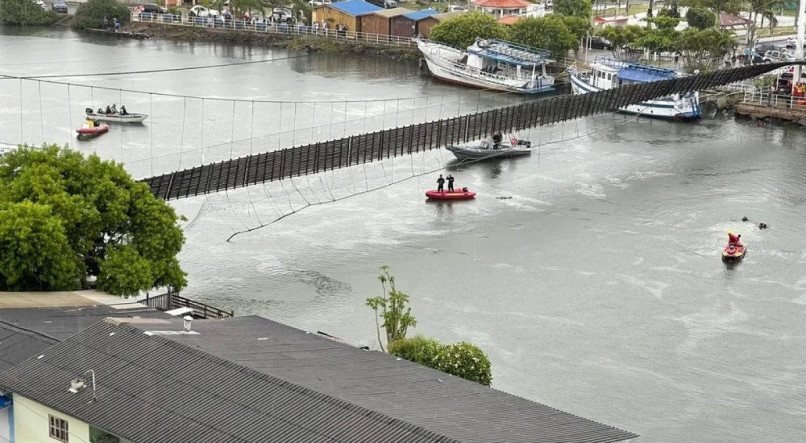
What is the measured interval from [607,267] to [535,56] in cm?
3048

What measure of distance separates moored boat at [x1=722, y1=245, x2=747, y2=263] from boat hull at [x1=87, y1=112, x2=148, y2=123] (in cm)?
2635

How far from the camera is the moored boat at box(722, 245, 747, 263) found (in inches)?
1529

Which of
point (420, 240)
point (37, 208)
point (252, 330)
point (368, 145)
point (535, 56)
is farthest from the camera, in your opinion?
point (535, 56)

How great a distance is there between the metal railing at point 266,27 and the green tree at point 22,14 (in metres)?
5.68

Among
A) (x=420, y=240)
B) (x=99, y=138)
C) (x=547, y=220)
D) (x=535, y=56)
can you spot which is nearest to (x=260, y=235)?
(x=420, y=240)

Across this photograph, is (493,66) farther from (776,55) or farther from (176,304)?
(176,304)

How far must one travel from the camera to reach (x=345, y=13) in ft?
265

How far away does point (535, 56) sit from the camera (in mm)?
67562

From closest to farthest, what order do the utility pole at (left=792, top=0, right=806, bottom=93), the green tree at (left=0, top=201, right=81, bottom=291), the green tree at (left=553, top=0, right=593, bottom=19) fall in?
the green tree at (left=0, top=201, right=81, bottom=291) < the utility pole at (left=792, top=0, right=806, bottom=93) < the green tree at (left=553, top=0, right=593, bottom=19)

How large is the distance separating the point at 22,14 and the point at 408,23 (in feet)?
82.2

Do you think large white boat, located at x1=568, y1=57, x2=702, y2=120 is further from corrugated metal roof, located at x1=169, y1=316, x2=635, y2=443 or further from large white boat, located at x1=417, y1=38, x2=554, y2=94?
corrugated metal roof, located at x1=169, y1=316, x2=635, y2=443

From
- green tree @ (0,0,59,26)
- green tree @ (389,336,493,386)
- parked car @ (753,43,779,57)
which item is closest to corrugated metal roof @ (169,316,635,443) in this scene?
green tree @ (389,336,493,386)

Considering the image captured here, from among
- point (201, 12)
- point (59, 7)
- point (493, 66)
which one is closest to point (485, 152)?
point (493, 66)

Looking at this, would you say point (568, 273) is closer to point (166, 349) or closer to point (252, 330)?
point (252, 330)
